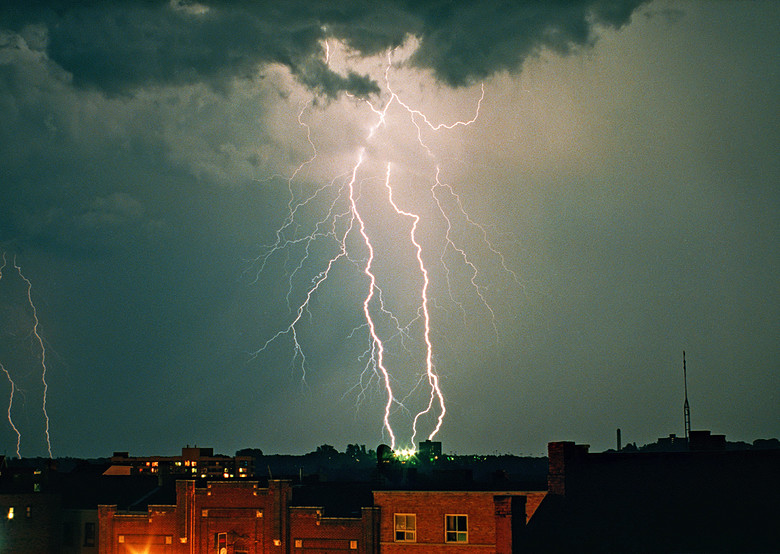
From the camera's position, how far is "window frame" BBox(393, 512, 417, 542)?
40969mm

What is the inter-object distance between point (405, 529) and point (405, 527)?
9 centimetres

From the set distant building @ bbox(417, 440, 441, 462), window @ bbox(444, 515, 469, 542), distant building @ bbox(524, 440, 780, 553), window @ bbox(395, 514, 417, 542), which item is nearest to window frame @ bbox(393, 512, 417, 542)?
window @ bbox(395, 514, 417, 542)

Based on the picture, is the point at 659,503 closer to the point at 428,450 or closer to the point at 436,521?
the point at 436,521

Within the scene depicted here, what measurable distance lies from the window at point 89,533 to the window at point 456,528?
2280cm

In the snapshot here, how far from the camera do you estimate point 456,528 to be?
40344mm

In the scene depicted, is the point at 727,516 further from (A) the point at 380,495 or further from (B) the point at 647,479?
(A) the point at 380,495

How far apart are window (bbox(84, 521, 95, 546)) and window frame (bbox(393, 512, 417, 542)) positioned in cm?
2040

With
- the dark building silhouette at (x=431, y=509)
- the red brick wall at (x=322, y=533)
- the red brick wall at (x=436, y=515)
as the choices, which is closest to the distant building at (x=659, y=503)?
the dark building silhouette at (x=431, y=509)

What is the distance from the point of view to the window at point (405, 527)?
134 feet

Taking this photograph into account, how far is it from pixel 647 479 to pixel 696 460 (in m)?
1.63

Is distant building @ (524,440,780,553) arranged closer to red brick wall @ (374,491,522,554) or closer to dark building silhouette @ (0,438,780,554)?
dark building silhouette @ (0,438,780,554)

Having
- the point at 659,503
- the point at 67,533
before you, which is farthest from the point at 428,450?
the point at 659,503

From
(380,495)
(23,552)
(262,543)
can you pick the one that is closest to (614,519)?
(380,495)

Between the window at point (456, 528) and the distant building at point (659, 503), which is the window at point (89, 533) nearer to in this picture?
the window at point (456, 528)
